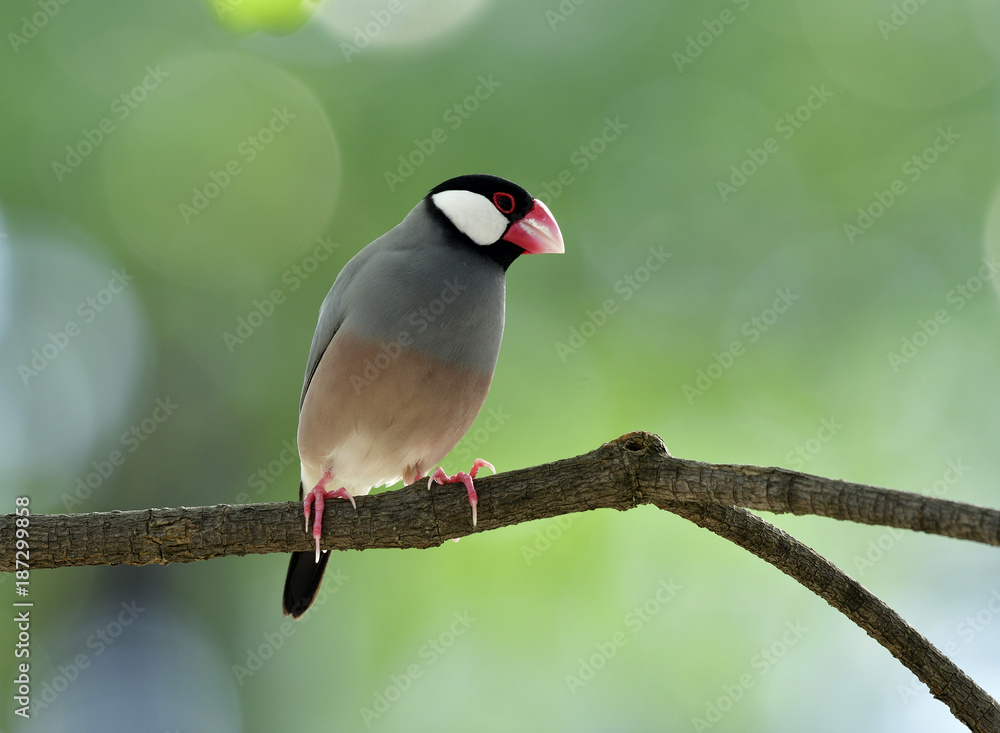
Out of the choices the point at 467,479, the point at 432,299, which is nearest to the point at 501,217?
the point at 432,299

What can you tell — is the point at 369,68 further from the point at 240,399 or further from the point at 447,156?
the point at 240,399

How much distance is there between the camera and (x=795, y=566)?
2461mm

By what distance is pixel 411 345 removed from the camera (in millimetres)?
3146

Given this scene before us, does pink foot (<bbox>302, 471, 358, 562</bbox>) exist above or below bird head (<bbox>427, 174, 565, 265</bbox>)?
below

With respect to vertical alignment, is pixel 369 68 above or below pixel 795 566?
above

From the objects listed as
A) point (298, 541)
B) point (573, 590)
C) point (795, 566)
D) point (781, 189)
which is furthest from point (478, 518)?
point (781, 189)

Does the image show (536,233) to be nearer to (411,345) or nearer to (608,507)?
(411,345)

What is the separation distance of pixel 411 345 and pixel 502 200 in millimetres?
776

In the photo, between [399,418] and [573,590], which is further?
[573,590]

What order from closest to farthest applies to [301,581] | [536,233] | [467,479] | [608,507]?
[608,507], [467,479], [536,233], [301,581]

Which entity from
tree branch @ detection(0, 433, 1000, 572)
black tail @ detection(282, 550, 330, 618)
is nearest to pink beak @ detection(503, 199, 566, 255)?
tree branch @ detection(0, 433, 1000, 572)

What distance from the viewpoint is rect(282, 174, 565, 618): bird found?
3168mm

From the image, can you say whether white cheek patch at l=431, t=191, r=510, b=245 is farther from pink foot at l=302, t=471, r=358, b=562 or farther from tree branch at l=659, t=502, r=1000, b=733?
tree branch at l=659, t=502, r=1000, b=733

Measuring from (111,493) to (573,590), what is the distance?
2922 mm
